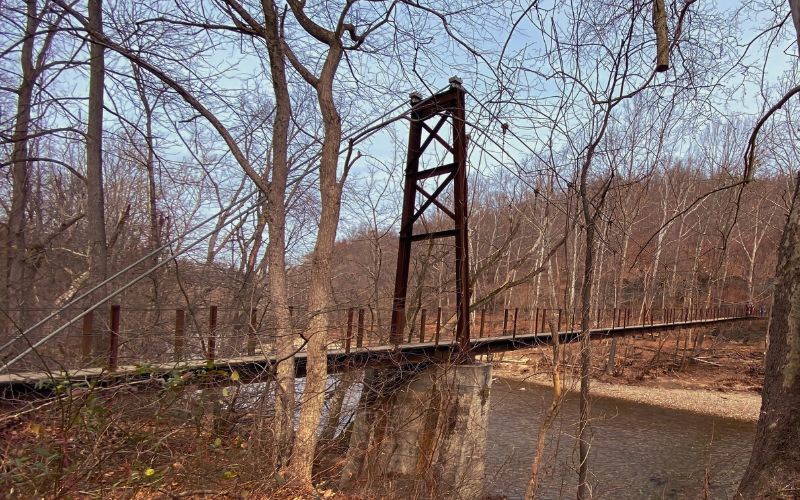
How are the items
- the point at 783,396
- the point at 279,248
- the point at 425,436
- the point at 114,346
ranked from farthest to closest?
the point at 425,436 → the point at 279,248 → the point at 114,346 → the point at 783,396

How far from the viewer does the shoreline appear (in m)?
17.9

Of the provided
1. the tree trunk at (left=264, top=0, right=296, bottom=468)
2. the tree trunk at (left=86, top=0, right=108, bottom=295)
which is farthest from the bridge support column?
the tree trunk at (left=86, top=0, right=108, bottom=295)

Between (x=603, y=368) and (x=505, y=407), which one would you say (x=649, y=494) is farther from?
(x=603, y=368)

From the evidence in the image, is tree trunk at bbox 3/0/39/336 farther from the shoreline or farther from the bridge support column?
the shoreline

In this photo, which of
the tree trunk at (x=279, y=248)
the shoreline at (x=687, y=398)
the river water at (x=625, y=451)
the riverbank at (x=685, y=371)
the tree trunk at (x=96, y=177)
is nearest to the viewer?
the tree trunk at (x=279, y=248)

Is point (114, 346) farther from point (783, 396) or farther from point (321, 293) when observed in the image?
point (783, 396)

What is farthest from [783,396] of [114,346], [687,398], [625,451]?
[687,398]

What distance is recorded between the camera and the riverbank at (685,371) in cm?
1930

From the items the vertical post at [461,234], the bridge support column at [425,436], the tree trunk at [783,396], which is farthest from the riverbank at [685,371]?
the tree trunk at [783,396]

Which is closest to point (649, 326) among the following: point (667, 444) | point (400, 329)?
point (667, 444)

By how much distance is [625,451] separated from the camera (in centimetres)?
1275

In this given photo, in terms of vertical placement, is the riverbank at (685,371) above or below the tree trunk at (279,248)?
below

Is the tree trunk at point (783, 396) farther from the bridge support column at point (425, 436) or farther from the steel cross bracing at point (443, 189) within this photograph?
the steel cross bracing at point (443, 189)

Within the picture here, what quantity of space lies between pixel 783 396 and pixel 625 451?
1133 cm
